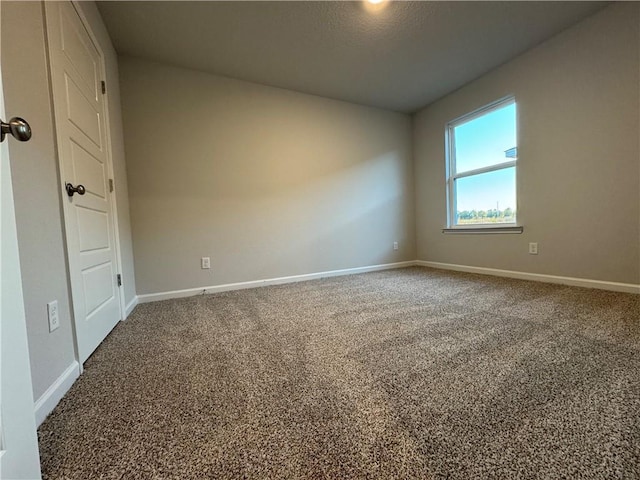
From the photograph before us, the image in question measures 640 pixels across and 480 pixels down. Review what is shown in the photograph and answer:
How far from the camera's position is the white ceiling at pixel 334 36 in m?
1.99

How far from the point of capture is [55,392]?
0.97 m

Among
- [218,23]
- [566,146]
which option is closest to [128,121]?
[218,23]

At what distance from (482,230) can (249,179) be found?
2778 millimetres

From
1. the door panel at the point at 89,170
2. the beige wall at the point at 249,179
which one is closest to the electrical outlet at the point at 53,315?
the door panel at the point at 89,170

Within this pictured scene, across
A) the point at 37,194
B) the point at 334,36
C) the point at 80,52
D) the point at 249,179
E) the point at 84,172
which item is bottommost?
the point at 37,194

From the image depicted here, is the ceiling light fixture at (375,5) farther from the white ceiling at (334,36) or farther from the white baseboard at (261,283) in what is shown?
the white baseboard at (261,283)

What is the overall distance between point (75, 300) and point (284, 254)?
1.99m

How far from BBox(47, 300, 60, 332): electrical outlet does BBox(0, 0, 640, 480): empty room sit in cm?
2

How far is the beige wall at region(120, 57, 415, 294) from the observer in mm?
2469

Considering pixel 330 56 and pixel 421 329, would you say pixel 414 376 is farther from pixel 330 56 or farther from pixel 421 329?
pixel 330 56

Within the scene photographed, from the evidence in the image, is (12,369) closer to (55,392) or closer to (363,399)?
(55,392)

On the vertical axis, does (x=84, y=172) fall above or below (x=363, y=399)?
above

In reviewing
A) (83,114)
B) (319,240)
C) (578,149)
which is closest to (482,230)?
(578,149)

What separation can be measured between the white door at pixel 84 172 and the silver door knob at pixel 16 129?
30.9 inches
